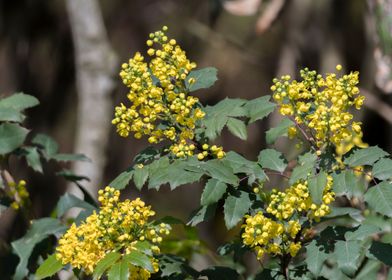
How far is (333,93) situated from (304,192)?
0.71 ft

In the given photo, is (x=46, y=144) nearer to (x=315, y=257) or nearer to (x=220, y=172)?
(x=220, y=172)

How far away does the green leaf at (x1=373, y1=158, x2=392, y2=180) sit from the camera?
5.32 ft

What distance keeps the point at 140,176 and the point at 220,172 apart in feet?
0.61

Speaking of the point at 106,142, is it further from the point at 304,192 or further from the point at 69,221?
the point at 304,192

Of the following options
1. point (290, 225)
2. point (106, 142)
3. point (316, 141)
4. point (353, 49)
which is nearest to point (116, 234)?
point (290, 225)

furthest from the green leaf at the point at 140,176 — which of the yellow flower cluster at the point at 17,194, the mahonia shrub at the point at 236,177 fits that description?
the yellow flower cluster at the point at 17,194

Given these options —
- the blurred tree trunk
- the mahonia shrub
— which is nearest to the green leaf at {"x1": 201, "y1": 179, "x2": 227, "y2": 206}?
the mahonia shrub

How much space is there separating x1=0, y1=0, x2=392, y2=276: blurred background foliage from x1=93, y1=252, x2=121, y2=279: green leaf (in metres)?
2.98

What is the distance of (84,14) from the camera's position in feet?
10.5

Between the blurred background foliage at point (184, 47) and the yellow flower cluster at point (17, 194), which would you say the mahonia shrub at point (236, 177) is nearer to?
the yellow flower cluster at point (17, 194)

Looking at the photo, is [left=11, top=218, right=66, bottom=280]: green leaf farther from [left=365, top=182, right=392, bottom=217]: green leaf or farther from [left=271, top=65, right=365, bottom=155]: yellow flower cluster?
[left=365, top=182, right=392, bottom=217]: green leaf

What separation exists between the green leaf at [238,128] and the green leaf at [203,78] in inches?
5.1

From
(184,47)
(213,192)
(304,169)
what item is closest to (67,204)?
(213,192)

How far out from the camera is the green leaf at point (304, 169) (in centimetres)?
161
